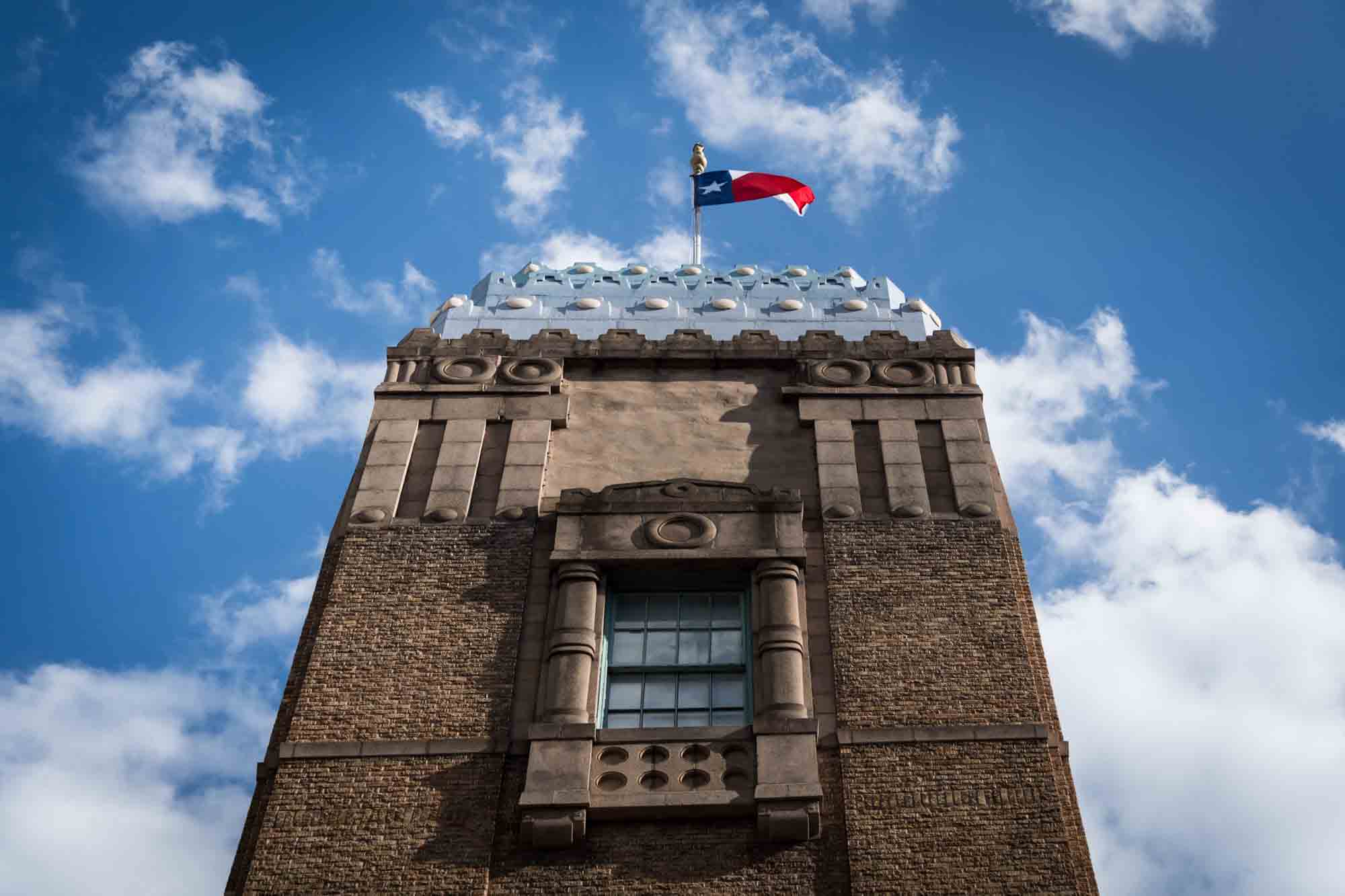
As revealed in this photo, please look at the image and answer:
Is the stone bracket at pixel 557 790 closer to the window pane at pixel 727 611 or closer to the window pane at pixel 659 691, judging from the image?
the window pane at pixel 659 691

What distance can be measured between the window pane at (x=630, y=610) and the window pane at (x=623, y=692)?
813mm

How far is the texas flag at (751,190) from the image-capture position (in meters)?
27.1

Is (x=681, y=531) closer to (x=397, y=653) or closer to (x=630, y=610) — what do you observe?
(x=630, y=610)

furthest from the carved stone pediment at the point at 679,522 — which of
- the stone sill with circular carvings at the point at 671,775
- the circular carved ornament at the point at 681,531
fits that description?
the stone sill with circular carvings at the point at 671,775

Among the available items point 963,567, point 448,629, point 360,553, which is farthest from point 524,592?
point 963,567

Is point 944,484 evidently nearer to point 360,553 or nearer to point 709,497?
point 709,497

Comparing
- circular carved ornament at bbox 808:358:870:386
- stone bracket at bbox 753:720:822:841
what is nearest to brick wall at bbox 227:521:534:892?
stone bracket at bbox 753:720:822:841

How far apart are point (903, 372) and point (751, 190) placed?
291 inches

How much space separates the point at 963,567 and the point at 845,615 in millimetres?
1714

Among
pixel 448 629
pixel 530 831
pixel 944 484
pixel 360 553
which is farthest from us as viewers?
pixel 944 484

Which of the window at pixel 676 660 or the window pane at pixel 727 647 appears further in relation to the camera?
the window pane at pixel 727 647

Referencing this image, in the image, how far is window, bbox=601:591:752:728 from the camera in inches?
642

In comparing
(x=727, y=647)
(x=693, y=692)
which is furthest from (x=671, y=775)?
(x=727, y=647)

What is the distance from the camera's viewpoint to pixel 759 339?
21953 mm
